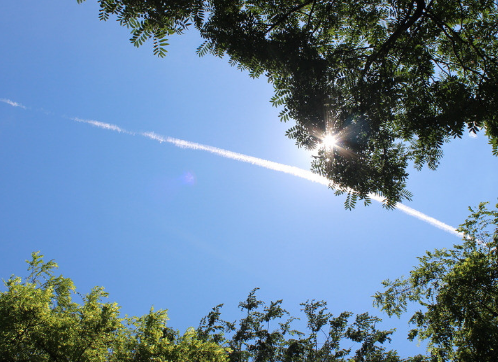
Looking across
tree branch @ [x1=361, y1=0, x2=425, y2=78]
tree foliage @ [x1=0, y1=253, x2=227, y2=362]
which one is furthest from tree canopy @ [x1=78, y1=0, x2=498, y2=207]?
tree foliage @ [x1=0, y1=253, x2=227, y2=362]

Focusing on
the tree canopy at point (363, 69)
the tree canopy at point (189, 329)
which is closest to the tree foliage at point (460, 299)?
the tree canopy at point (189, 329)

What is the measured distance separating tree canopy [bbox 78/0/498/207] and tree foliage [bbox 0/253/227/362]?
7471mm

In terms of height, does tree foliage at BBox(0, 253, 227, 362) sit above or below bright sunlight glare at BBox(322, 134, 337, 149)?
below

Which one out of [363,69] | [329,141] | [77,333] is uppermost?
[363,69]

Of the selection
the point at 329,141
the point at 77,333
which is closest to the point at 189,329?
the point at 77,333

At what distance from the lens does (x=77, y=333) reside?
8242 mm

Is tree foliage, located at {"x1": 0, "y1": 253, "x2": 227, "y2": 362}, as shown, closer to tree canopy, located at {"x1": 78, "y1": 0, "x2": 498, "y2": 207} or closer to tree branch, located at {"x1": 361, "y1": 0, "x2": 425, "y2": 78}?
tree canopy, located at {"x1": 78, "y1": 0, "x2": 498, "y2": 207}

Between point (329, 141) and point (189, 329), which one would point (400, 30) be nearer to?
point (329, 141)

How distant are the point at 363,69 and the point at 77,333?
1075 centimetres

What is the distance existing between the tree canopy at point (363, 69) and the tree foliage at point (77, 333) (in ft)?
24.5

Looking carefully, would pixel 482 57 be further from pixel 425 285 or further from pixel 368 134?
pixel 425 285

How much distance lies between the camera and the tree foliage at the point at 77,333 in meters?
7.81

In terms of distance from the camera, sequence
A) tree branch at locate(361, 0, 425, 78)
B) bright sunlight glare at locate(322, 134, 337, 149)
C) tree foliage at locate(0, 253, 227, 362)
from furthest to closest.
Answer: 1. tree foliage at locate(0, 253, 227, 362)
2. bright sunlight glare at locate(322, 134, 337, 149)
3. tree branch at locate(361, 0, 425, 78)

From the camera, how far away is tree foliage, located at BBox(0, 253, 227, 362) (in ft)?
25.6
